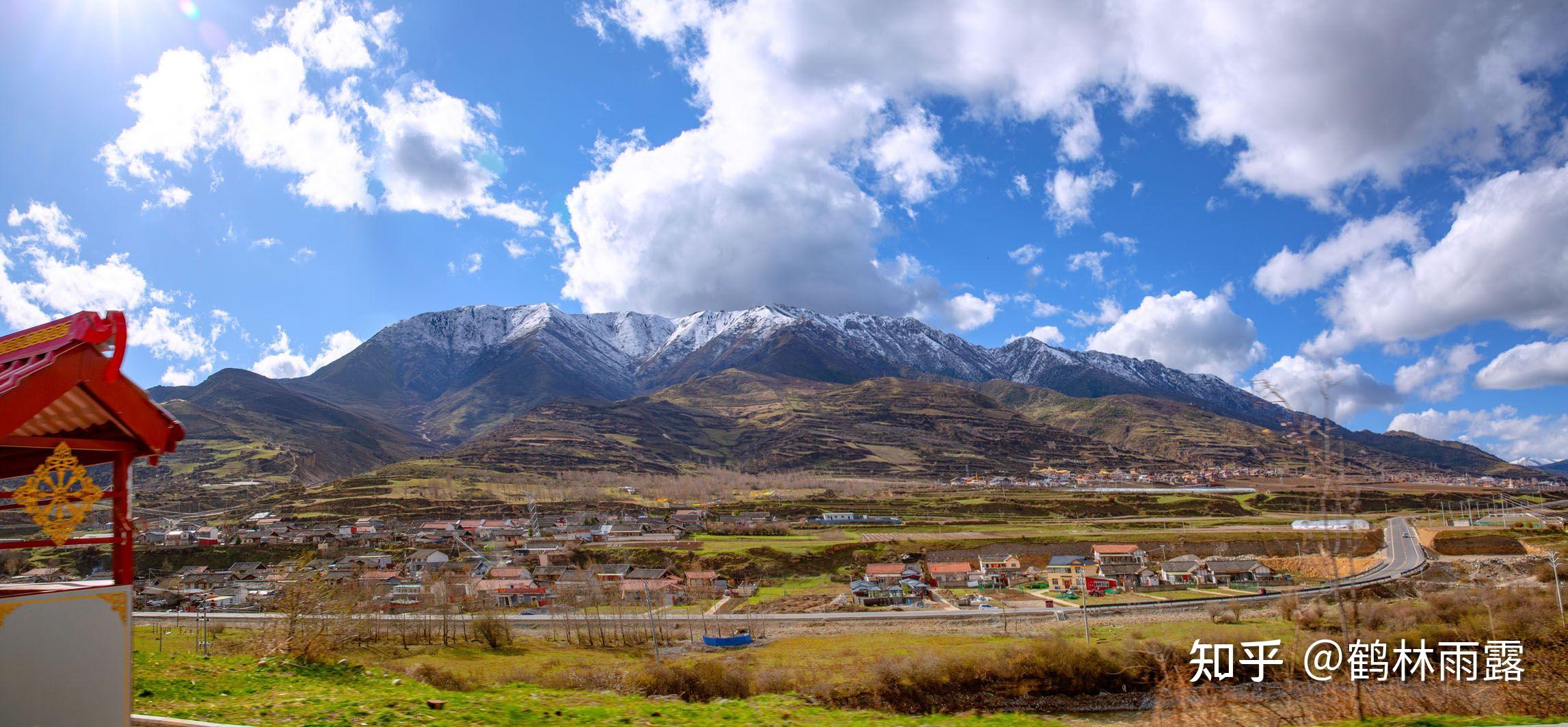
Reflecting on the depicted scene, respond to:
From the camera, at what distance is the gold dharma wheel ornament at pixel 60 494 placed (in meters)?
7.13

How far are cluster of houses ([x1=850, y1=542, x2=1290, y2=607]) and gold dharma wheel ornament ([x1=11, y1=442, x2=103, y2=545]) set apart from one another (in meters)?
56.2

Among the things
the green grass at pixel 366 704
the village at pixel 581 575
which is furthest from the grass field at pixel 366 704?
the village at pixel 581 575

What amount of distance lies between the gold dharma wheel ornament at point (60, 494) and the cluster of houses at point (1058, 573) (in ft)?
184

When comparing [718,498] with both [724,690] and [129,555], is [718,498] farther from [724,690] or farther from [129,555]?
[129,555]

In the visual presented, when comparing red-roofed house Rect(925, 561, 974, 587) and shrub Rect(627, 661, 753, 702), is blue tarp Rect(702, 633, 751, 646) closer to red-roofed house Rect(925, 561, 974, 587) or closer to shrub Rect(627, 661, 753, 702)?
shrub Rect(627, 661, 753, 702)

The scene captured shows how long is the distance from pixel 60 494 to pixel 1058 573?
72.7 m

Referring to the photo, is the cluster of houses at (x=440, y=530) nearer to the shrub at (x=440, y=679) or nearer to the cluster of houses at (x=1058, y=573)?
the cluster of houses at (x=1058, y=573)

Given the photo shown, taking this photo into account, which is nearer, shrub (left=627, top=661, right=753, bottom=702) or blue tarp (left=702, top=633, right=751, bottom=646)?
shrub (left=627, top=661, right=753, bottom=702)

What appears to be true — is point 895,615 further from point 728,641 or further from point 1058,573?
point 1058,573

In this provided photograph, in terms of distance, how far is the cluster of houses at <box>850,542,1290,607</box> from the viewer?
206 feet

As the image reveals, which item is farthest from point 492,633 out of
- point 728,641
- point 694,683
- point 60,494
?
point 60,494

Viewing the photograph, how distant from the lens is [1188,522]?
345 feet

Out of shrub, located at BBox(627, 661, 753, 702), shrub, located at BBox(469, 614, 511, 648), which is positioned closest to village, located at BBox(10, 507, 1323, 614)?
shrub, located at BBox(469, 614, 511, 648)

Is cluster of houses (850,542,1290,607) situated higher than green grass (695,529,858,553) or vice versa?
green grass (695,529,858,553)
